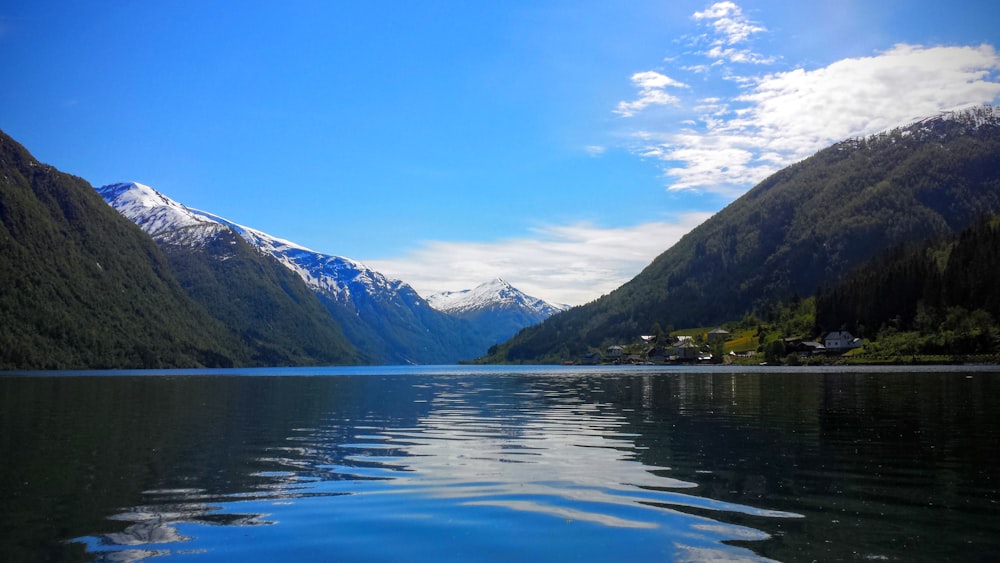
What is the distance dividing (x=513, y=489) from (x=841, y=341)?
Result: 18623cm

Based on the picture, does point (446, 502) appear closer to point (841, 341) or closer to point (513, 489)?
point (513, 489)

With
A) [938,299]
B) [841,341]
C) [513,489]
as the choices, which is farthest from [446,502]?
[841,341]

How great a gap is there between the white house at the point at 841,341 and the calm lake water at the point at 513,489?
14976 centimetres

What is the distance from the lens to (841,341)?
184 m

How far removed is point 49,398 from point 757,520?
239 ft

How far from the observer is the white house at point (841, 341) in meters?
182

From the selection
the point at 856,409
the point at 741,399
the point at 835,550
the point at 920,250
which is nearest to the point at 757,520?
the point at 835,550

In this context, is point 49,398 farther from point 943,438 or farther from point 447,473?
point 943,438

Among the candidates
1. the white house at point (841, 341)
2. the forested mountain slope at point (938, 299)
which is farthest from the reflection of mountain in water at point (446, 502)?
the white house at point (841, 341)

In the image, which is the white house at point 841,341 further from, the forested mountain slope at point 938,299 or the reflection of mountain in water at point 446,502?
the reflection of mountain in water at point 446,502

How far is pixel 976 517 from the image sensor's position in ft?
55.7

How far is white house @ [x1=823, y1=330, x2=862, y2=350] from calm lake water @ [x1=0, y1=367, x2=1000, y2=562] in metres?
150

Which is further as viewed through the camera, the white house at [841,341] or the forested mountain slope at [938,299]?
the white house at [841,341]

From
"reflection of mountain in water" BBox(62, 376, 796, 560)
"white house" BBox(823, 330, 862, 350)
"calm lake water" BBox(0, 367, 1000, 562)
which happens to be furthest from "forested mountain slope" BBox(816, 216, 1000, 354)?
"reflection of mountain in water" BBox(62, 376, 796, 560)
